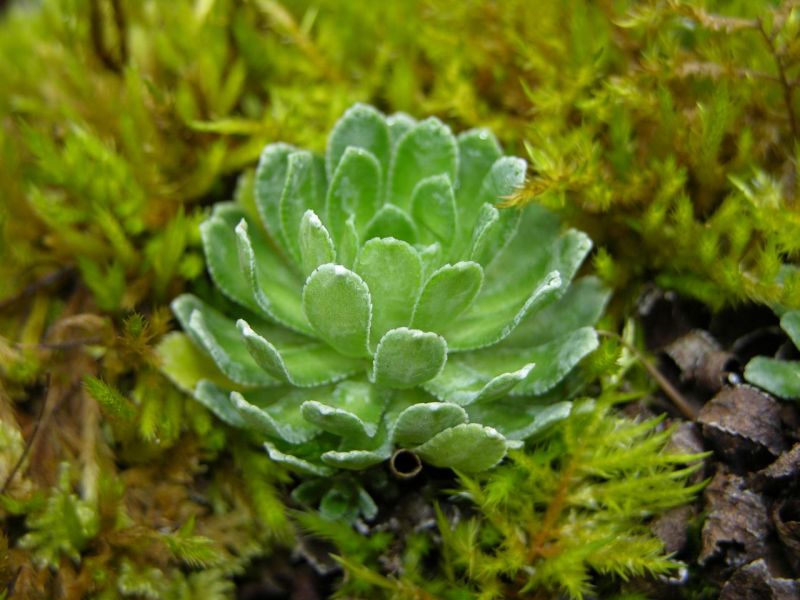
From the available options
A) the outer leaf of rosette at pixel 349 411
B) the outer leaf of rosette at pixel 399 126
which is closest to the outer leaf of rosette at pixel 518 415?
the outer leaf of rosette at pixel 349 411

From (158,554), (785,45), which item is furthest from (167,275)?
(785,45)

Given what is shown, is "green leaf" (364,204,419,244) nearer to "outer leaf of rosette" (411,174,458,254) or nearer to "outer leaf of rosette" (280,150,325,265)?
"outer leaf of rosette" (411,174,458,254)

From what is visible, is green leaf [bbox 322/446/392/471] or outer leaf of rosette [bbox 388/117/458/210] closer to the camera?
green leaf [bbox 322/446/392/471]

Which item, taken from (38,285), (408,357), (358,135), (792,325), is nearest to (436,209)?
(358,135)

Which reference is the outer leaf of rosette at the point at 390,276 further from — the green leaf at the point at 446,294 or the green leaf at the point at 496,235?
the green leaf at the point at 496,235

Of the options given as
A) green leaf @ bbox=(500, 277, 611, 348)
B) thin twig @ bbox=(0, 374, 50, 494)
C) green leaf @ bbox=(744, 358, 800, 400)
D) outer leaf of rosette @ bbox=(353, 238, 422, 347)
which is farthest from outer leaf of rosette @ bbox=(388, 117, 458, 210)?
thin twig @ bbox=(0, 374, 50, 494)

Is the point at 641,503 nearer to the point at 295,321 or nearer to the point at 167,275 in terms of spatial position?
the point at 295,321
